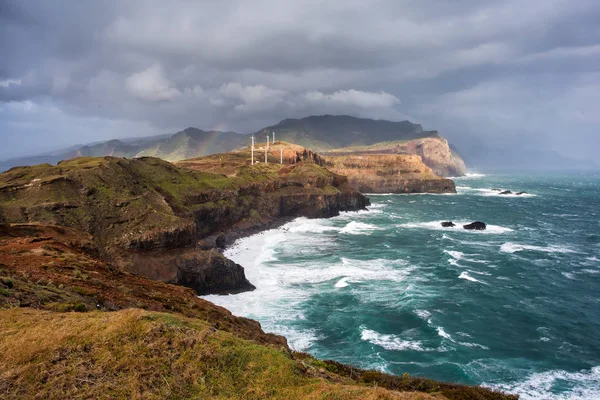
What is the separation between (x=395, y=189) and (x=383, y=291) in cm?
12736

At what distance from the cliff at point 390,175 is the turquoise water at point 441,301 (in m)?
88.0

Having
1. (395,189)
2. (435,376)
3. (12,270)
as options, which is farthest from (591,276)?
(395,189)

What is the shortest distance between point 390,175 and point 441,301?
132005mm

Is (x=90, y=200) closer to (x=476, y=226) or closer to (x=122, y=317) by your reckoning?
(x=122, y=317)

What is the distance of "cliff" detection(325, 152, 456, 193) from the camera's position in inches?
6378

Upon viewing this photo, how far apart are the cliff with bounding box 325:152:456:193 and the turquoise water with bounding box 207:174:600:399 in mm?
87957

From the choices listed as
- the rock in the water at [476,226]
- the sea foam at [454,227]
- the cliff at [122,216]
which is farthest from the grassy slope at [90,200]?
the rock in the water at [476,226]

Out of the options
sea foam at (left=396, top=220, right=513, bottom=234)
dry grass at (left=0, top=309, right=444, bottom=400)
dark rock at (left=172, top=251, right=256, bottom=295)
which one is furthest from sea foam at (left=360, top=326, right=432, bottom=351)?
sea foam at (left=396, top=220, right=513, bottom=234)

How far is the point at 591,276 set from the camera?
154ft

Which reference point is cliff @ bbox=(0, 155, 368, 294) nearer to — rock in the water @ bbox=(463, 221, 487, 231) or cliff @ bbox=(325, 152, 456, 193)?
rock in the water @ bbox=(463, 221, 487, 231)

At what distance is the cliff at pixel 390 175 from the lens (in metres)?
162

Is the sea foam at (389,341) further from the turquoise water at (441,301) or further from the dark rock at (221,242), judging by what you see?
the dark rock at (221,242)

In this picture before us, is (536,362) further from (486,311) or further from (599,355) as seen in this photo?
(486,311)

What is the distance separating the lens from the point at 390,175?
165250 mm
